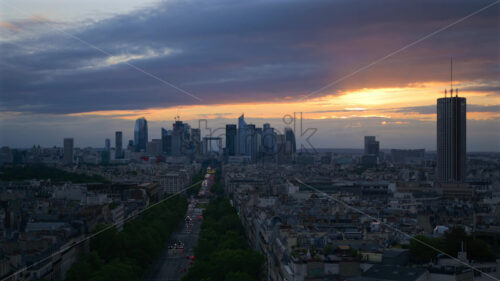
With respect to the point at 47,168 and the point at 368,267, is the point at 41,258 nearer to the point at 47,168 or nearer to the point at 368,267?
the point at 368,267

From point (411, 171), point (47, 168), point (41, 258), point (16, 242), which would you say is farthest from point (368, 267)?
point (411, 171)

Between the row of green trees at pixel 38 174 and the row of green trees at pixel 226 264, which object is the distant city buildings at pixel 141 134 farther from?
the row of green trees at pixel 226 264

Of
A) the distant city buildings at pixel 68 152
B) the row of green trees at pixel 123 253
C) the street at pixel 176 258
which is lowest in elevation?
the street at pixel 176 258

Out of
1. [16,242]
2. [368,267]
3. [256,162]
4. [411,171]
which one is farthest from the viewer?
[256,162]

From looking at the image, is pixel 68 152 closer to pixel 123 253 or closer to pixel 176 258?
pixel 176 258

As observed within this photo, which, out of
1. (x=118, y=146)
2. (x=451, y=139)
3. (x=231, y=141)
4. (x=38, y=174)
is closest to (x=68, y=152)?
(x=38, y=174)

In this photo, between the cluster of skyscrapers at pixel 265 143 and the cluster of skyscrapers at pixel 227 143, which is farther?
the cluster of skyscrapers at pixel 227 143

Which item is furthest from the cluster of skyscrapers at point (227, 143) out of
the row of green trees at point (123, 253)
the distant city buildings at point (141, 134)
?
the row of green trees at point (123, 253)
